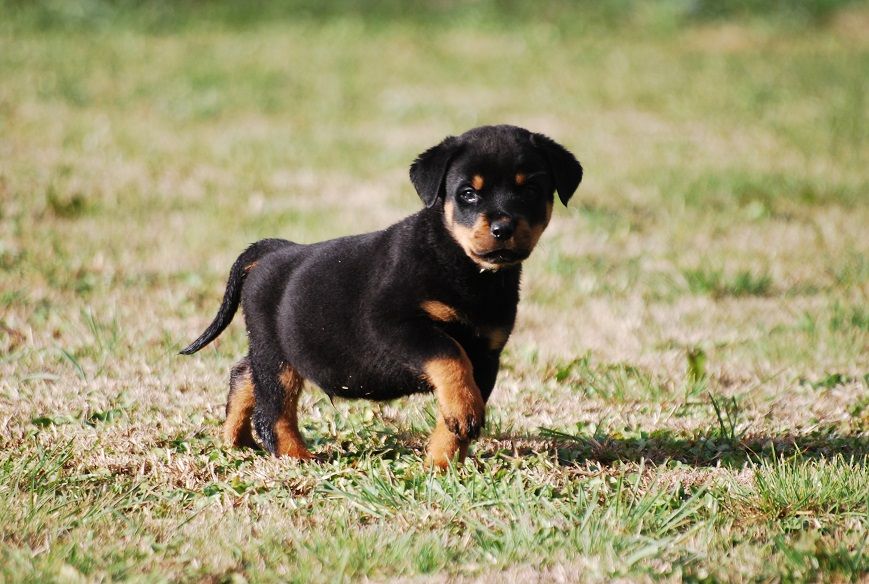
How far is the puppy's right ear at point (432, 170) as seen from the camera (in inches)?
162

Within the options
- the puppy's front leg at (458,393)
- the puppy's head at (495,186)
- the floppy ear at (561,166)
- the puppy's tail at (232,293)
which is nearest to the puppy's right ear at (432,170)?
the puppy's head at (495,186)

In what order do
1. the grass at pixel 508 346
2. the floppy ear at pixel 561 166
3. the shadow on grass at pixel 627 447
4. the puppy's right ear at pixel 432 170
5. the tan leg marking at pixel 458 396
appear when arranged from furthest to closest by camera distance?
the shadow on grass at pixel 627 447 < the floppy ear at pixel 561 166 < the puppy's right ear at pixel 432 170 < the tan leg marking at pixel 458 396 < the grass at pixel 508 346

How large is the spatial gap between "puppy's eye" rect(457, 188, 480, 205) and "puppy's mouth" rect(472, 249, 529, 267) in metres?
0.22

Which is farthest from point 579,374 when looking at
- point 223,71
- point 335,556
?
point 223,71

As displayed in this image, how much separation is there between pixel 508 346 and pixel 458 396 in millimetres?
2339

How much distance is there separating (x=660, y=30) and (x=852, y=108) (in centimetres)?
541

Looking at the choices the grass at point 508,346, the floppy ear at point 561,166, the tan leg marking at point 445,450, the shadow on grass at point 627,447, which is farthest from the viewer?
the shadow on grass at point 627,447

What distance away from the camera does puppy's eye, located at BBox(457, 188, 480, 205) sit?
4.02 metres

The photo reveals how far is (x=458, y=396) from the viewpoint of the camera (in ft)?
12.3

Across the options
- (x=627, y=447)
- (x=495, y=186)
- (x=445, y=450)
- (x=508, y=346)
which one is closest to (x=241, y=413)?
(x=445, y=450)

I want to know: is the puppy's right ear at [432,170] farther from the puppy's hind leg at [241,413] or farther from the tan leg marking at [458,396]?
the puppy's hind leg at [241,413]

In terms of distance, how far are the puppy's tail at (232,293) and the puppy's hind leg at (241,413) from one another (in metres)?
0.22

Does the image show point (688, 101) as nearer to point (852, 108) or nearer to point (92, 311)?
point (852, 108)

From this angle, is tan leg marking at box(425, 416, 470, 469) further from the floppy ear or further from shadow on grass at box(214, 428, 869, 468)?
the floppy ear
